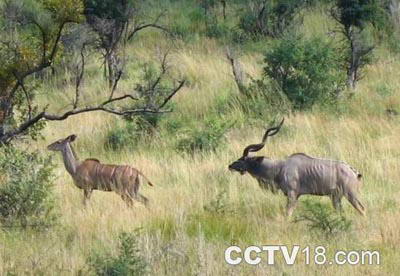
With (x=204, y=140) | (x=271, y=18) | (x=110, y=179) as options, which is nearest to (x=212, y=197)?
(x=110, y=179)

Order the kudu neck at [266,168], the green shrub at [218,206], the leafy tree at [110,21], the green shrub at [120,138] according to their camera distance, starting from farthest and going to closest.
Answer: the leafy tree at [110,21]
the green shrub at [120,138]
the kudu neck at [266,168]
the green shrub at [218,206]

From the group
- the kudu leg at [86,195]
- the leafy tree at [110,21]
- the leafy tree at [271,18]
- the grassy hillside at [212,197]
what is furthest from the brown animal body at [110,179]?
the leafy tree at [271,18]

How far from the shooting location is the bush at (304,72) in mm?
15406

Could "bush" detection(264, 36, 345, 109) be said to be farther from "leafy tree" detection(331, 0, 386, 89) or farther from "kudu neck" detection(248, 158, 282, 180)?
"kudu neck" detection(248, 158, 282, 180)

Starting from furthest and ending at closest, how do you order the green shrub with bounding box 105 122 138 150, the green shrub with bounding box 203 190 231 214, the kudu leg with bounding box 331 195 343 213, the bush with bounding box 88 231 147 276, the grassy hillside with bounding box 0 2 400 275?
the green shrub with bounding box 105 122 138 150, the kudu leg with bounding box 331 195 343 213, the green shrub with bounding box 203 190 231 214, the grassy hillside with bounding box 0 2 400 275, the bush with bounding box 88 231 147 276

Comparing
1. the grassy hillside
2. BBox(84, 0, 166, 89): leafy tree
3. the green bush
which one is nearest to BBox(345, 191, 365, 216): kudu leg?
the grassy hillside

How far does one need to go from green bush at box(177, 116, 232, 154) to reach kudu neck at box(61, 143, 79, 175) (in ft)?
7.02

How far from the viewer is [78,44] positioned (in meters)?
19.1

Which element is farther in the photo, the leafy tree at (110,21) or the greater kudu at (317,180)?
the leafy tree at (110,21)

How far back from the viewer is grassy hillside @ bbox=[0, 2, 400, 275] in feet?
25.4

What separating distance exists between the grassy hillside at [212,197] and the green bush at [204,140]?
0.44 ft

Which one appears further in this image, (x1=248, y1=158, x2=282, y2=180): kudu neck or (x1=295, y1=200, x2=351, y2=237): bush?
(x1=248, y1=158, x2=282, y2=180): kudu neck

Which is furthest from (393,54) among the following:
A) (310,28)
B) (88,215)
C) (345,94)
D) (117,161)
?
(88,215)

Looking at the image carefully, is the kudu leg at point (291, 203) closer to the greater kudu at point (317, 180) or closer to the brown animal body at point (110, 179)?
the greater kudu at point (317, 180)
